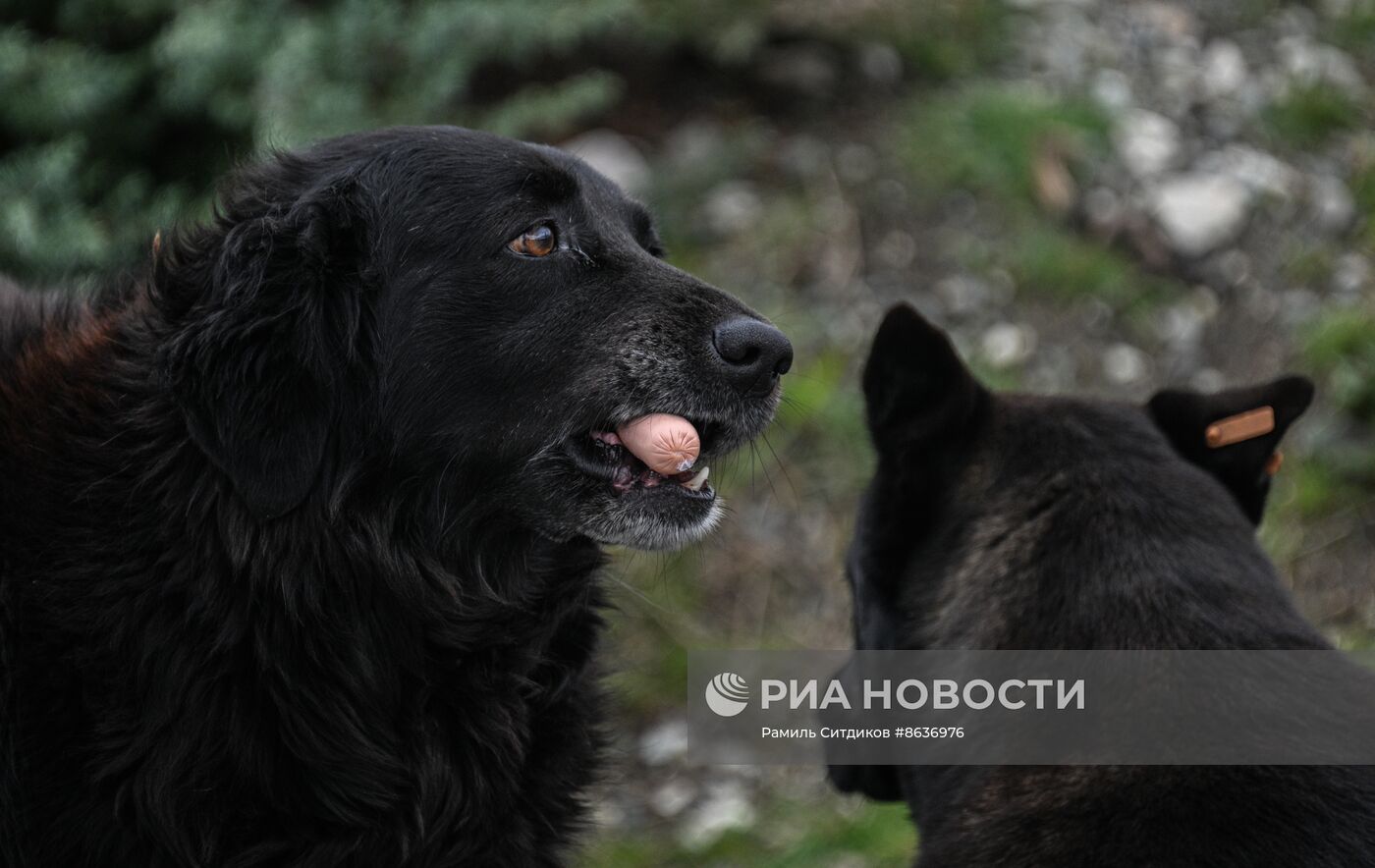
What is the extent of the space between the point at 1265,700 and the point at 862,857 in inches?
75.2

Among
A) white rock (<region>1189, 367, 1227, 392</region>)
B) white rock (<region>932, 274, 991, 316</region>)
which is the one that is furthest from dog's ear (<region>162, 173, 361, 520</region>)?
white rock (<region>1189, 367, 1227, 392</region>)

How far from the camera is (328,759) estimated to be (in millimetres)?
2732

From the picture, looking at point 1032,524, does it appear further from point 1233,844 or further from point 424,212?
point 424,212

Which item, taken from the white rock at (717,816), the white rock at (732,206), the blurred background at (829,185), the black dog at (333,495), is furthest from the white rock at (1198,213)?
the black dog at (333,495)

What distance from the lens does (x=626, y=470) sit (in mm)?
2887

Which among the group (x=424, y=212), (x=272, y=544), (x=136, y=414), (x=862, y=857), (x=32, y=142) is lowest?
(x=862, y=857)

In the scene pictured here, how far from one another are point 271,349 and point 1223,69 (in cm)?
602

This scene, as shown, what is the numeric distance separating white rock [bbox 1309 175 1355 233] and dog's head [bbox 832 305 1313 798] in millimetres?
3833

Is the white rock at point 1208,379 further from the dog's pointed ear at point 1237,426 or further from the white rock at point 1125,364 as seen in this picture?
the dog's pointed ear at point 1237,426

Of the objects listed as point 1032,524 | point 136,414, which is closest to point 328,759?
point 136,414

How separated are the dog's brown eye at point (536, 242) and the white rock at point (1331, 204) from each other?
480 cm

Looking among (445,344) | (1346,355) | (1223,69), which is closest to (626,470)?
(445,344)

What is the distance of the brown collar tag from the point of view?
3.01 meters

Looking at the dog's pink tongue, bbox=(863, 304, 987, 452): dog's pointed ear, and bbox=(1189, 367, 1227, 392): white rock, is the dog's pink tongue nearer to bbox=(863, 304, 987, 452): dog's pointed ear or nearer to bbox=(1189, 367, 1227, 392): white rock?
bbox=(863, 304, 987, 452): dog's pointed ear
